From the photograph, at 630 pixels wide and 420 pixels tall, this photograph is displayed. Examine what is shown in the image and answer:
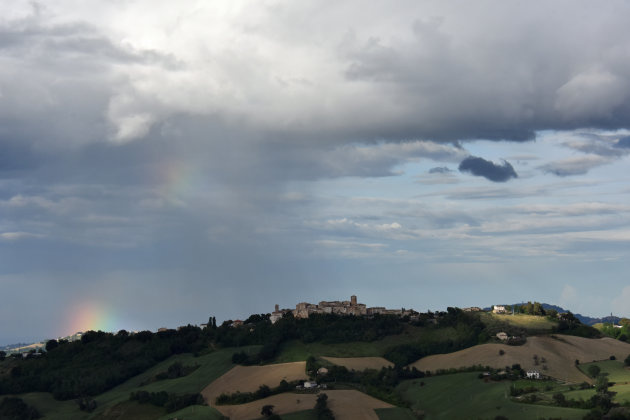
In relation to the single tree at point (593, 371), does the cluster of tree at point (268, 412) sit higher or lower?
lower

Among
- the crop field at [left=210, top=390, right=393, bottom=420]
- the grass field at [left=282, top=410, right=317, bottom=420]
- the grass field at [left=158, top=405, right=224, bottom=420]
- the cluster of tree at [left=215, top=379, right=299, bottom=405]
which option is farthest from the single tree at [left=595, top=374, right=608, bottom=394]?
the grass field at [left=158, top=405, right=224, bottom=420]

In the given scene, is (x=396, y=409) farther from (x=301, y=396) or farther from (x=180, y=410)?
(x=180, y=410)

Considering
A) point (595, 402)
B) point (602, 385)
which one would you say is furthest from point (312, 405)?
point (602, 385)

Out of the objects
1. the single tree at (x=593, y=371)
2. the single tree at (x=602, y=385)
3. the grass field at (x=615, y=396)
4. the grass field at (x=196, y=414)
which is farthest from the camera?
the single tree at (x=593, y=371)

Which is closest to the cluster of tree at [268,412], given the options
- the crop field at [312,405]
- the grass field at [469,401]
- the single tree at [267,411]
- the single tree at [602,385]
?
the single tree at [267,411]

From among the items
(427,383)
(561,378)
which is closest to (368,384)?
(427,383)

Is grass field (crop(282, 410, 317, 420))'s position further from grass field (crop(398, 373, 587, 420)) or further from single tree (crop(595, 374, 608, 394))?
single tree (crop(595, 374, 608, 394))

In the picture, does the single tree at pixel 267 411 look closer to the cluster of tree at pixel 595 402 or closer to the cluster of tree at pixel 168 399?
the cluster of tree at pixel 168 399
